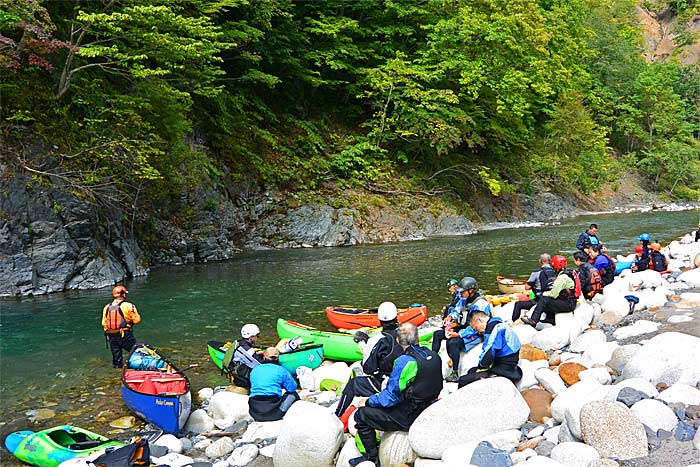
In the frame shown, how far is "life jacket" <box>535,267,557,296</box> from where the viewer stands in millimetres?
9867

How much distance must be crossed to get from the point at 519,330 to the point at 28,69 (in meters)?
15.7

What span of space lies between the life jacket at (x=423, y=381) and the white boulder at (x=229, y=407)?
306 centimetres

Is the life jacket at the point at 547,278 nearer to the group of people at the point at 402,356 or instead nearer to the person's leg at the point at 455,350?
the group of people at the point at 402,356

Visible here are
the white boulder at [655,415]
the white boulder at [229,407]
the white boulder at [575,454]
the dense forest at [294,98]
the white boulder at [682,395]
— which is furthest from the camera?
the dense forest at [294,98]

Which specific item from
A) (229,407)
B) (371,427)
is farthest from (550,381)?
(229,407)

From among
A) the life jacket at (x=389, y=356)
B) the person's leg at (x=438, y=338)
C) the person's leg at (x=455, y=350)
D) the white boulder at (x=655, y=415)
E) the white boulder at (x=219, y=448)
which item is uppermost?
the white boulder at (x=655, y=415)

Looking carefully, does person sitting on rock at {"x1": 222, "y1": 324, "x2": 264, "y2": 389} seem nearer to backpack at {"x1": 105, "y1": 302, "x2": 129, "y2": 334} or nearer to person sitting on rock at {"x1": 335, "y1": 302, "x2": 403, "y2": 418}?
person sitting on rock at {"x1": 335, "y1": 302, "x2": 403, "y2": 418}

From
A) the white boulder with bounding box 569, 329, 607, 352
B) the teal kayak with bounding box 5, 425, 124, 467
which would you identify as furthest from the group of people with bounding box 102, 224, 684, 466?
the teal kayak with bounding box 5, 425, 124, 467

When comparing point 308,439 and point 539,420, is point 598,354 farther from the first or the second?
point 308,439

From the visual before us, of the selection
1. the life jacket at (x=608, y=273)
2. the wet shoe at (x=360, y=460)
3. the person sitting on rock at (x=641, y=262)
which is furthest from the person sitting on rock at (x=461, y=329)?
the person sitting on rock at (x=641, y=262)

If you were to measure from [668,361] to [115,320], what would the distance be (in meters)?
8.16

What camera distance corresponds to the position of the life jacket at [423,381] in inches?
211

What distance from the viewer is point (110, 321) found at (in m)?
9.25

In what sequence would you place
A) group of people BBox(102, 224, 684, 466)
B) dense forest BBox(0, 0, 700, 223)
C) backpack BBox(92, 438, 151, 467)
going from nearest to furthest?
group of people BBox(102, 224, 684, 466) → backpack BBox(92, 438, 151, 467) → dense forest BBox(0, 0, 700, 223)
